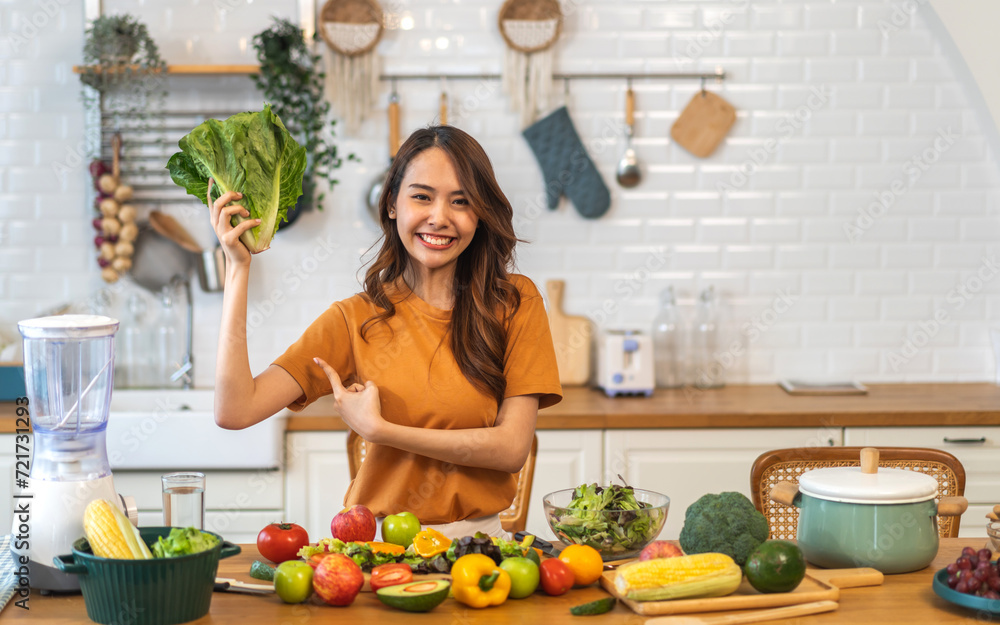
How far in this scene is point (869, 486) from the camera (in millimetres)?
1577

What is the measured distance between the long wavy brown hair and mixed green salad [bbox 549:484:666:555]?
0.43 metres

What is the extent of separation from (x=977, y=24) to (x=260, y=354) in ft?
10.8

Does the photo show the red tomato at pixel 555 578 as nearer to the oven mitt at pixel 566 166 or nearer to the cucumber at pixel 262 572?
the cucumber at pixel 262 572

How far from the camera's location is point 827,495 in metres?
1.60

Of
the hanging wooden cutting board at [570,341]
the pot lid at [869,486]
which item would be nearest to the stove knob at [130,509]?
the pot lid at [869,486]

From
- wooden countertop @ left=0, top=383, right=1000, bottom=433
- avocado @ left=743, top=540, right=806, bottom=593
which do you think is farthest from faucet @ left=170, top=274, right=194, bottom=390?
avocado @ left=743, top=540, right=806, bottom=593

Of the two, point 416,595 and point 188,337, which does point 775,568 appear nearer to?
point 416,595

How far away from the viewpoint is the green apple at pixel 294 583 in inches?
55.6

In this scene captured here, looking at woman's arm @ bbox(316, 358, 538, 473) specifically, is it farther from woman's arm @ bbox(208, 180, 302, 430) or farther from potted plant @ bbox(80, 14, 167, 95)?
potted plant @ bbox(80, 14, 167, 95)

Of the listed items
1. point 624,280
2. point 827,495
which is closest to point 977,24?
point 624,280

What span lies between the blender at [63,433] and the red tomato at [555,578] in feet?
2.32

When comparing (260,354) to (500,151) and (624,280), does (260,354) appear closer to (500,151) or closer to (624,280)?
(500,151)

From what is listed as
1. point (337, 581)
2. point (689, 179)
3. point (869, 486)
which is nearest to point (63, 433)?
point (337, 581)

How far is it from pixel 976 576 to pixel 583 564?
1.99 feet
